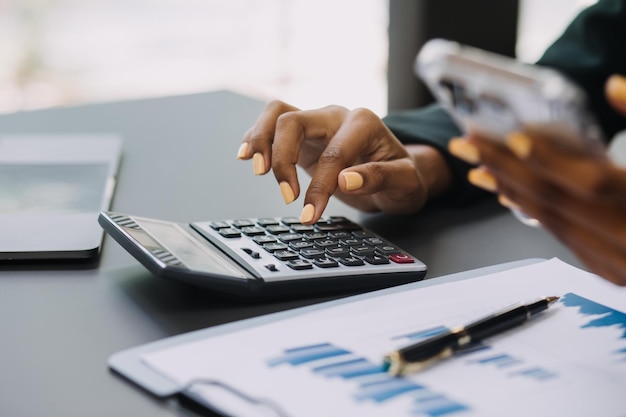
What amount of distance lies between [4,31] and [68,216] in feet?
9.14

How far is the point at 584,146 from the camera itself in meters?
0.38

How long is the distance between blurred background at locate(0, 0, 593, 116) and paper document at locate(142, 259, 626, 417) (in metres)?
2.88

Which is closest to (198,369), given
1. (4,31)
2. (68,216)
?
(68,216)

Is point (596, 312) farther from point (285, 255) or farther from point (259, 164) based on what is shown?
point (259, 164)

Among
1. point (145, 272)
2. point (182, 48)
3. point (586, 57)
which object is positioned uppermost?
point (586, 57)

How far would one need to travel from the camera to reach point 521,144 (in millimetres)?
392

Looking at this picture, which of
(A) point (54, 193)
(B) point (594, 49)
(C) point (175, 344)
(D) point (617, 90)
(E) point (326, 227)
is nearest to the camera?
(D) point (617, 90)

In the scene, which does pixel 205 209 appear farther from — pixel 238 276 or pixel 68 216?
pixel 238 276

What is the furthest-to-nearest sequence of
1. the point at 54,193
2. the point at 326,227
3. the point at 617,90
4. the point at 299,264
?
the point at 54,193 → the point at 326,227 → the point at 299,264 → the point at 617,90

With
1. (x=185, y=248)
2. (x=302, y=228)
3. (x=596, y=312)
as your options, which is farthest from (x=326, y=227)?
(x=596, y=312)

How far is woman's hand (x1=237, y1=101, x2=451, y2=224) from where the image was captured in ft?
2.32

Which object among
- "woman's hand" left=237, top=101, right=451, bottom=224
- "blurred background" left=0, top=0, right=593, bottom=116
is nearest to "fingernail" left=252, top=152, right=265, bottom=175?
"woman's hand" left=237, top=101, right=451, bottom=224

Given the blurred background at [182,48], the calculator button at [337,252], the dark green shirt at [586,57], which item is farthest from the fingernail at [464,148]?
the blurred background at [182,48]

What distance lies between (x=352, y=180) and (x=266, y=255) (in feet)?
0.38
